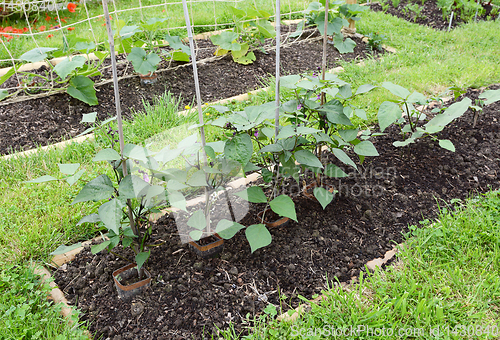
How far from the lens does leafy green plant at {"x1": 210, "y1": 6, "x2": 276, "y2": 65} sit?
3.31 m

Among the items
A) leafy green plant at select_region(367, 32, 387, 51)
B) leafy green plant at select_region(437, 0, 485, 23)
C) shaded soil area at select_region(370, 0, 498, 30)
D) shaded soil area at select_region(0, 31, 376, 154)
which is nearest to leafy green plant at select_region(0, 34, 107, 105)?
shaded soil area at select_region(0, 31, 376, 154)

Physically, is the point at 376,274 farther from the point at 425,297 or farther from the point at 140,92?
the point at 140,92

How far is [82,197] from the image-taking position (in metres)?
1.12

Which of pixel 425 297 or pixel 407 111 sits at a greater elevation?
pixel 407 111

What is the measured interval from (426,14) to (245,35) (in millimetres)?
3504

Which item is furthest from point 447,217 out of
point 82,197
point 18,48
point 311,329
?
point 18,48

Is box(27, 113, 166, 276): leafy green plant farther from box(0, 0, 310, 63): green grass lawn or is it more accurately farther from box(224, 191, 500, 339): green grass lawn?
box(0, 0, 310, 63): green grass lawn

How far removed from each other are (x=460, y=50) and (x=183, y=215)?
3.82 meters

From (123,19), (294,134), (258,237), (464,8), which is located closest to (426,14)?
(464,8)

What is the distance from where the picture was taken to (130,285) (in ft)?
4.43

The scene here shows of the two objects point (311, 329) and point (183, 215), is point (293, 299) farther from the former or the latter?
point (183, 215)

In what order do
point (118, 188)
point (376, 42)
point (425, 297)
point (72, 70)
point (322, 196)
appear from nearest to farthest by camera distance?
point (118, 188)
point (425, 297)
point (322, 196)
point (72, 70)
point (376, 42)

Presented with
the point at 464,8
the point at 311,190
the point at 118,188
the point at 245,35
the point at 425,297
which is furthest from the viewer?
the point at 464,8

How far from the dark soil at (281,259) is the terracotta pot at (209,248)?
3 cm
